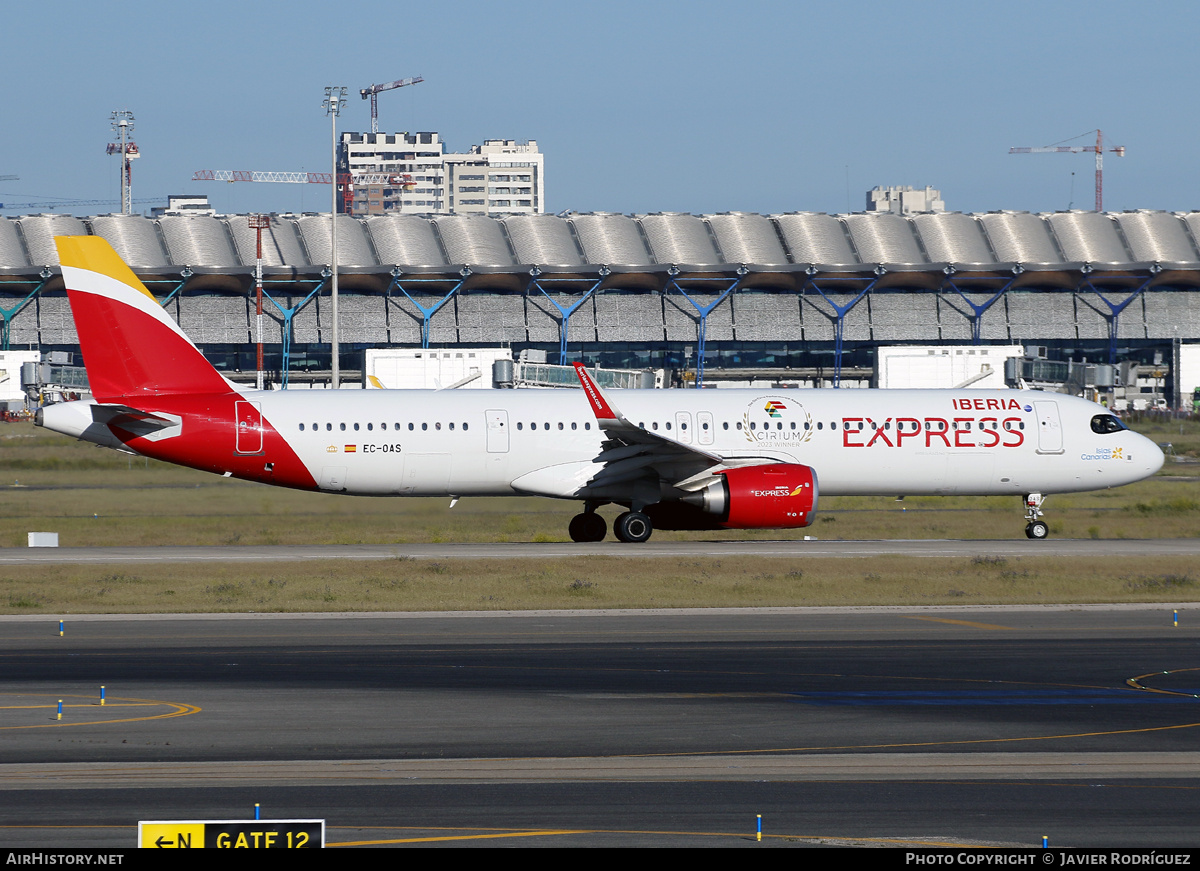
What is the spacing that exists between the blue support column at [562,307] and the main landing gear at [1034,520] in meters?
71.1

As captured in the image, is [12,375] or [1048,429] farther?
[12,375]

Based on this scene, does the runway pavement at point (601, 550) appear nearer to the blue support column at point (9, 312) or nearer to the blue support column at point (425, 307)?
the blue support column at point (425, 307)

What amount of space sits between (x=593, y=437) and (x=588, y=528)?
240cm

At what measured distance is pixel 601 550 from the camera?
31.1 meters

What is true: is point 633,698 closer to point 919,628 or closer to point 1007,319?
point 919,628

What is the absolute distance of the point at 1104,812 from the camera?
10664mm

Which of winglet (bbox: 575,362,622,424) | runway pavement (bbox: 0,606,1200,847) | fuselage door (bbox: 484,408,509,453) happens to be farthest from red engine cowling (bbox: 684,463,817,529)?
runway pavement (bbox: 0,606,1200,847)

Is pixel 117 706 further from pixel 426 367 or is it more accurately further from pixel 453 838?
pixel 426 367

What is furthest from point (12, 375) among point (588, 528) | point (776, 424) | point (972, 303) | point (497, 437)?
point (776, 424)

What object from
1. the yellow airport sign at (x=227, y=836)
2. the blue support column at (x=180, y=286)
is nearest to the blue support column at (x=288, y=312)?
the blue support column at (x=180, y=286)

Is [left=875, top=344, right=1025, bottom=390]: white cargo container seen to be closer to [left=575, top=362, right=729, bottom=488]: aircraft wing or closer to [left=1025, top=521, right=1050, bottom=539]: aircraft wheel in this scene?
[left=1025, top=521, right=1050, bottom=539]: aircraft wheel

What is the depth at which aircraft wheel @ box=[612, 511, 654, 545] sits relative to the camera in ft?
107

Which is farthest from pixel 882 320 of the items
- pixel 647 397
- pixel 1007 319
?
pixel 647 397
